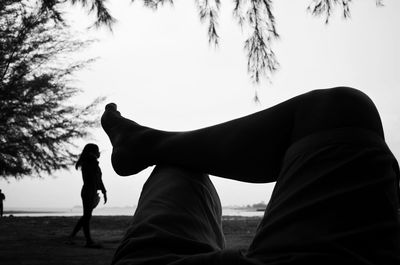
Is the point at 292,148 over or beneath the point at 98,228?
over

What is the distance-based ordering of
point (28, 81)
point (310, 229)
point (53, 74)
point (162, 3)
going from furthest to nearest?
point (53, 74)
point (28, 81)
point (162, 3)
point (310, 229)

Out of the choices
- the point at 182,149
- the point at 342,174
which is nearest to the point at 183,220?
the point at 182,149

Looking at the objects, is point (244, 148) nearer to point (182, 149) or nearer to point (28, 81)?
point (182, 149)

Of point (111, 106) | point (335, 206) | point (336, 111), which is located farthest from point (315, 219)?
point (111, 106)

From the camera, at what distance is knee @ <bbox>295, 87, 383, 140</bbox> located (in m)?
0.71

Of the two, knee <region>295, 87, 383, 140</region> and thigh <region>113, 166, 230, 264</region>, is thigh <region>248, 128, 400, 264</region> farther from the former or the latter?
thigh <region>113, 166, 230, 264</region>

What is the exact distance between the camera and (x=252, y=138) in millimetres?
817

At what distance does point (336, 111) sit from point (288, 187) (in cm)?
16

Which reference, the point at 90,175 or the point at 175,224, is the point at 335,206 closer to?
the point at 175,224

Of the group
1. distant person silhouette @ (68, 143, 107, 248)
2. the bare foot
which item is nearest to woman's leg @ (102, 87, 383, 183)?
the bare foot

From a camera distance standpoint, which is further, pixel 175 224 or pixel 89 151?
pixel 89 151

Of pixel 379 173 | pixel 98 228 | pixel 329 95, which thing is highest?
pixel 329 95

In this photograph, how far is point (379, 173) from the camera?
0.66 m

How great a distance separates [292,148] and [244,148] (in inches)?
4.4
